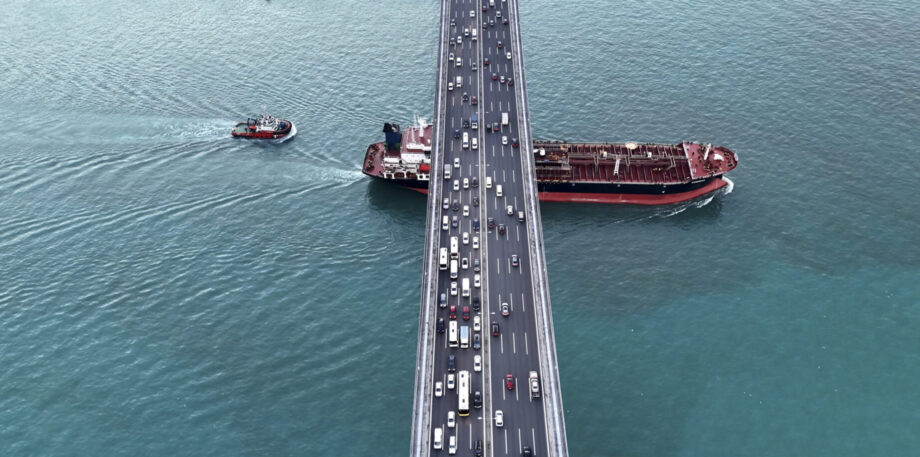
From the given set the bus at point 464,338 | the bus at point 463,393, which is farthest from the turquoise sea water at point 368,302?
the bus at point 463,393

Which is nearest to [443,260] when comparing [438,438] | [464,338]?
[464,338]

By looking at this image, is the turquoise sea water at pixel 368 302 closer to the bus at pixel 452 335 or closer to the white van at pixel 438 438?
the bus at pixel 452 335

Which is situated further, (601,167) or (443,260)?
(601,167)

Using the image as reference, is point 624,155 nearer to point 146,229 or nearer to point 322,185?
point 322,185

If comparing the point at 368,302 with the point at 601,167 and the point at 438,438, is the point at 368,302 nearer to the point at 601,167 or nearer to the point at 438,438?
the point at 438,438

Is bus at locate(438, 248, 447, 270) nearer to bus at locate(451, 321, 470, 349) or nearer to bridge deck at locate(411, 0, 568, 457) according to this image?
bridge deck at locate(411, 0, 568, 457)

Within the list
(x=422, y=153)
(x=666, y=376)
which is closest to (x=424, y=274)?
(x=666, y=376)
